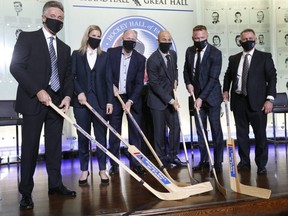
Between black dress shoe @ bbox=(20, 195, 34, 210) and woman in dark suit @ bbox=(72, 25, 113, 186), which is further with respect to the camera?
woman in dark suit @ bbox=(72, 25, 113, 186)

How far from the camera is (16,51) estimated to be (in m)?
2.93

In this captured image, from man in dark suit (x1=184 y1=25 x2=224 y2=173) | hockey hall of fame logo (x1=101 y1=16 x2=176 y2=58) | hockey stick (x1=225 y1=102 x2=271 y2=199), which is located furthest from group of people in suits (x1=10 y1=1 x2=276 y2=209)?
hockey hall of fame logo (x1=101 y1=16 x2=176 y2=58)

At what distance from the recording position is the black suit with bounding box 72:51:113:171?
12.0 ft

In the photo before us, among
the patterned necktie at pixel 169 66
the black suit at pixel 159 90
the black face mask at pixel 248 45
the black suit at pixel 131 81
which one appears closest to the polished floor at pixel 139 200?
the black suit at pixel 159 90

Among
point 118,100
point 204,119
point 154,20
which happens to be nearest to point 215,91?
point 204,119

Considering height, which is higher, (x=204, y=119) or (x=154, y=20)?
(x=154, y=20)

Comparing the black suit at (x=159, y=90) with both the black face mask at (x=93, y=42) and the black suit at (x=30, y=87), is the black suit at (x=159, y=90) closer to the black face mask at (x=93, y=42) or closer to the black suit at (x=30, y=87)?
the black face mask at (x=93, y=42)

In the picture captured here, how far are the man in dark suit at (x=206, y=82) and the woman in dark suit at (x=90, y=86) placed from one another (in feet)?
3.36

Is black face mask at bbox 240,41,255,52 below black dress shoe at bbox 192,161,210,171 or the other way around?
the other way around

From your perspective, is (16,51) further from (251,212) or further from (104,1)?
(104,1)

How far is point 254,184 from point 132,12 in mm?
3875

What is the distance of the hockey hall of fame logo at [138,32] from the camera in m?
6.21

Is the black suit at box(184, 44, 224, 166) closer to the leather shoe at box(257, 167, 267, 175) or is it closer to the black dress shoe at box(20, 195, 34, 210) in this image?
the leather shoe at box(257, 167, 267, 175)

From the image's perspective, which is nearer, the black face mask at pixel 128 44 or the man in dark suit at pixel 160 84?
the black face mask at pixel 128 44
